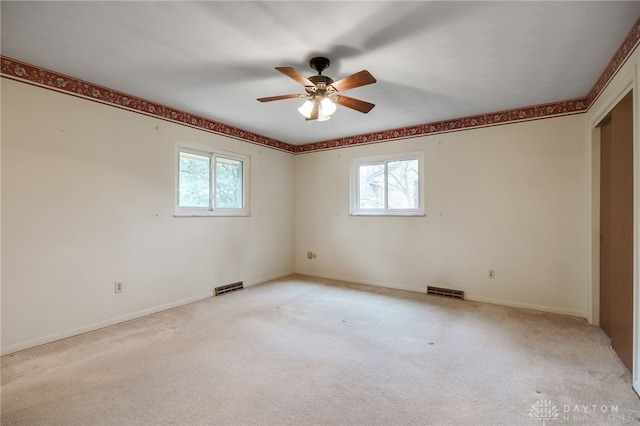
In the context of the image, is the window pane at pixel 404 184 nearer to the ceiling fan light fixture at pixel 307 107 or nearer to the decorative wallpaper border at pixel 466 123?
the decorative wallpaper border at pixel 466 123

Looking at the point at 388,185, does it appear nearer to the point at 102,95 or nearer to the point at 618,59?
the point at 618,59

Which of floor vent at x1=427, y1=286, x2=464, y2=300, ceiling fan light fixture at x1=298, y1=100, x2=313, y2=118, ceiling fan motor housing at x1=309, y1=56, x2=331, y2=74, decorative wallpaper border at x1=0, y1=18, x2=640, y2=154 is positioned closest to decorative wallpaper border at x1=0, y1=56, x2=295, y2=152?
decorative wallpaper border at x1=0, y1=18, x2=640, y2=154

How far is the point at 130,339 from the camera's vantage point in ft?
9.23

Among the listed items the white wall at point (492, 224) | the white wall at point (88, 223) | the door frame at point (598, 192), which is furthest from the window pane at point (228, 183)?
the door frame at point (598, 192)

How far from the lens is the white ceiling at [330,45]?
193cm

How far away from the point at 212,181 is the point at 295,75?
255cm

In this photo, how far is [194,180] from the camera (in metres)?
4.11

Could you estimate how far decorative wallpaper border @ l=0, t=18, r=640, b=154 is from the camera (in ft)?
8.39

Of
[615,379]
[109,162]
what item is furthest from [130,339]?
[615,379]

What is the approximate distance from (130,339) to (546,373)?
11.5 feet

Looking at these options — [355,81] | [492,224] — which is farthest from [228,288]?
[492,224]

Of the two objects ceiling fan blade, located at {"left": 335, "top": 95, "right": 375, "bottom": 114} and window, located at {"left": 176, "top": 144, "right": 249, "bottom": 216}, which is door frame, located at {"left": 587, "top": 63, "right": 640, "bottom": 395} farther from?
window, located at {"left": 176, "top": 144, "right": 249, "bottom": 216}

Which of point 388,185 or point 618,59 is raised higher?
point 618,59

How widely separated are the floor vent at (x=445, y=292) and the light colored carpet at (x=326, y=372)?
61 cm
